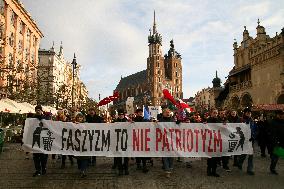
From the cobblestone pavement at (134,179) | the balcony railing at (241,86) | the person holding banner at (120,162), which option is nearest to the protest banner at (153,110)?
the cobblestone pavement at (134,179)

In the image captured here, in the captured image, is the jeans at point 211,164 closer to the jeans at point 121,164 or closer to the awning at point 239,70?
the jeans at point 121,164

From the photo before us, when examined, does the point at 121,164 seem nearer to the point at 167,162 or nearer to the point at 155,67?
the point at 167,162

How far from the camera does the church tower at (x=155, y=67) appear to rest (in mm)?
144125

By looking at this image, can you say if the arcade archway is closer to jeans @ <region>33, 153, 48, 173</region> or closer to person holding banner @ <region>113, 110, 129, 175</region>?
person holding banner @ <region>113, 110, 129, 175</region>

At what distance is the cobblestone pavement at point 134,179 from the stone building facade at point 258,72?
24.9m

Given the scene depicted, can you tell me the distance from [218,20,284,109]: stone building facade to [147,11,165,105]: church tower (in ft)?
304

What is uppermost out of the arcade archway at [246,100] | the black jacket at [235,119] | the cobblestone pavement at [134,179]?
the arcade archway at [246,100]

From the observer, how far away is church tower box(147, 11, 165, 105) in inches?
5674

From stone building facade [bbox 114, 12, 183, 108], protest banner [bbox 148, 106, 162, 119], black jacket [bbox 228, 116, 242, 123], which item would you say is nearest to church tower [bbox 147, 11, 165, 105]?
stone building facade [bbox 114, 12, 183, 108]

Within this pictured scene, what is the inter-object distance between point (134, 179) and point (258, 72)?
3280 centimetres

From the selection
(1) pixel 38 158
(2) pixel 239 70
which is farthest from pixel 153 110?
(2) pixel 239 70

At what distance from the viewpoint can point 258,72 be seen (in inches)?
1529

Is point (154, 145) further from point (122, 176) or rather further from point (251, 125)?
point (251, 125)

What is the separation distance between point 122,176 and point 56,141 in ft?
7.99
